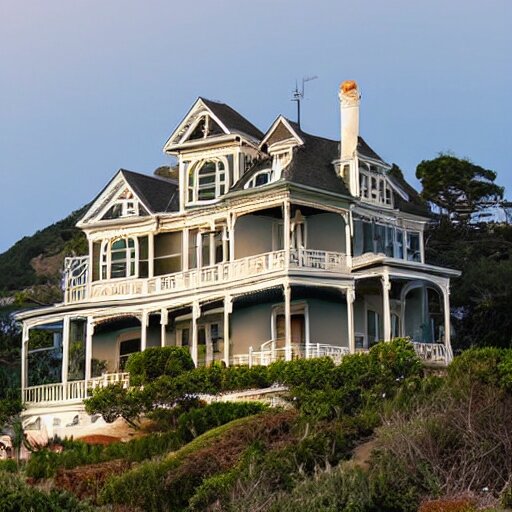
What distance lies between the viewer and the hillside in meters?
77.2

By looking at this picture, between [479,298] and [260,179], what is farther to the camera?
[479,298]

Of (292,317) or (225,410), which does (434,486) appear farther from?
(292,317)

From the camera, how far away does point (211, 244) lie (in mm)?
45375

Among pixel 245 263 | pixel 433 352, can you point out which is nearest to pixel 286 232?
pixel 245 263

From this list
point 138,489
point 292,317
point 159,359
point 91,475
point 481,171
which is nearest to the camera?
point 138,489

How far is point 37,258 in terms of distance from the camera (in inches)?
3307

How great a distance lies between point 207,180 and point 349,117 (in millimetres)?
5340

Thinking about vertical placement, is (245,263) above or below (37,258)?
below

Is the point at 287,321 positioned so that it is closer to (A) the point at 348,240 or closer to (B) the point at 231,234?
(A) the point at 348,240

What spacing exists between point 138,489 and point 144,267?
16.8 meters

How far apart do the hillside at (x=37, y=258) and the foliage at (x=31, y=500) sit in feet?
145

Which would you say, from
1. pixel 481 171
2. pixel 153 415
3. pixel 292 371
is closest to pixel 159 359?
pixel 153 415

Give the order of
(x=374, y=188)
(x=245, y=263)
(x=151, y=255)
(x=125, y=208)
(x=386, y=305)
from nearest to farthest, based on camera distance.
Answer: (x=386, y=305), (x=245, y=263), (x=374, y=188), (x=151, y=255), (x=125, y=208)

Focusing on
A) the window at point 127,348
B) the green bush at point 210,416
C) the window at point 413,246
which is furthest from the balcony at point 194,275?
the green bush at point 210,416
